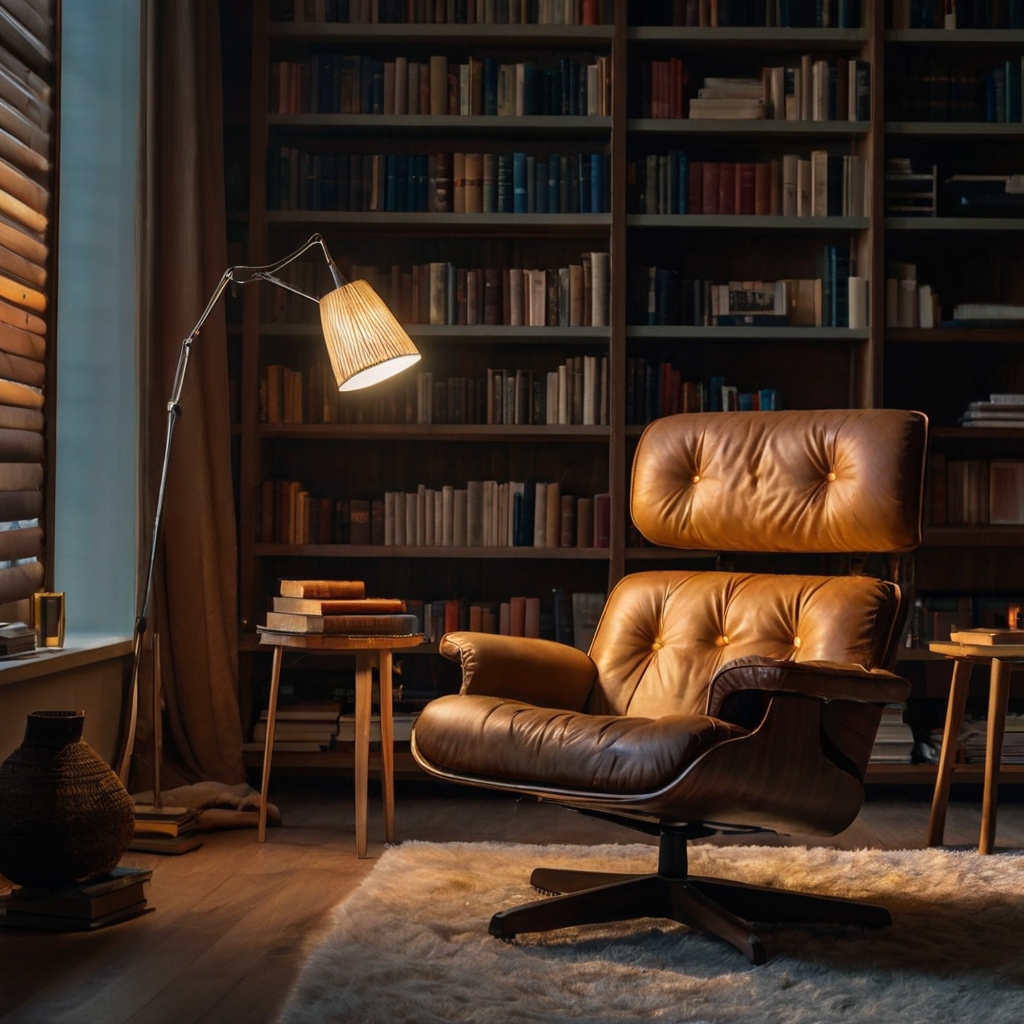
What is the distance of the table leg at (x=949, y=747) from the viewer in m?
3.21

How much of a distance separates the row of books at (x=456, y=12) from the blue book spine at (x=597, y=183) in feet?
1.38

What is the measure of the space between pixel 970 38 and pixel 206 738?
10.00ft

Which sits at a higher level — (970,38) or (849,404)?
(970,38)

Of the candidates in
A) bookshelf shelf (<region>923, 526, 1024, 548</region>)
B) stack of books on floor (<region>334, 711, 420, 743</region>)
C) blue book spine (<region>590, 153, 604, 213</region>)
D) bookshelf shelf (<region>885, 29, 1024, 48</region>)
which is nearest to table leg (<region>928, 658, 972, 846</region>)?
bookshelf shelf (<region>923, 526, 1024, 548</region>)

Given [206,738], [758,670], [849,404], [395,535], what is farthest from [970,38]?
[206,738]

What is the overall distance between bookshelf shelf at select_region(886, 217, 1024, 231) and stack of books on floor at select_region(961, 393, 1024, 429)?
51cm

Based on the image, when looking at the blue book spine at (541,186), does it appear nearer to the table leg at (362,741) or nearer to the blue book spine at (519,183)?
the blue book spine at (519,183)

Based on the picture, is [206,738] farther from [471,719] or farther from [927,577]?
[927,577]

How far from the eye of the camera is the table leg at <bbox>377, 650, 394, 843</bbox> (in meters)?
3.14

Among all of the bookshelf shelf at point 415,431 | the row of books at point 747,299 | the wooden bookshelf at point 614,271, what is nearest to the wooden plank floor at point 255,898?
the wooden bookshelf at point 614,271

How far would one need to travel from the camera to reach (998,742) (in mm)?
3137

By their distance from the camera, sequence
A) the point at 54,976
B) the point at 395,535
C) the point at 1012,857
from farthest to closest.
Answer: the point at 395,535, the point at 1012,857, the point at 54,976

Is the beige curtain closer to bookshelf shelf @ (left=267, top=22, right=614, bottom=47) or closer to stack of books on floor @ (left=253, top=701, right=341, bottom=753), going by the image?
stack of books on floor @ (left=253, top=701, right=341, bottom=753)

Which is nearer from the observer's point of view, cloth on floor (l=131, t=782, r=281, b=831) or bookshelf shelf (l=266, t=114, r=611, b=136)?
cloth on floor (l=131, t=782, r=281, b=831)
